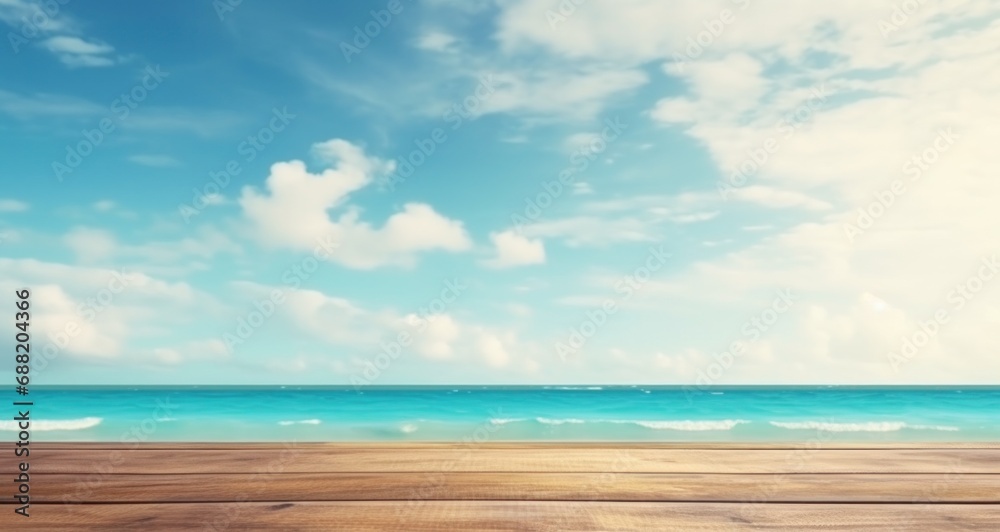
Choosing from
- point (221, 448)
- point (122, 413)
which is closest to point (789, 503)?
point (221, 448)

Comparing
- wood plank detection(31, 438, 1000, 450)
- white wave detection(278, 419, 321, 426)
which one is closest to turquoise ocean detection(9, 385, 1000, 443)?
white wave detection(278, 419, 321, 426)

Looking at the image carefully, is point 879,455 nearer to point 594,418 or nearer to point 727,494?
point 727,494

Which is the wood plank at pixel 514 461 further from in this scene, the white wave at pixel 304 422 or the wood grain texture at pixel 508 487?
the white wave at pixel 304 422

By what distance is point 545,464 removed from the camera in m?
2.00

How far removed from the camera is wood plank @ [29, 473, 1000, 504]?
1.57 m

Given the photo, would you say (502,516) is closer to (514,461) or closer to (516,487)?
(516,487)

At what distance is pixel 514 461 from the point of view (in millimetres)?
2045

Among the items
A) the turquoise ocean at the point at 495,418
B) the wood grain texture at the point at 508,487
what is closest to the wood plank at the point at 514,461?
the wood grain texture at the point at 508,487

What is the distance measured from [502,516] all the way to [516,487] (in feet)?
0.90

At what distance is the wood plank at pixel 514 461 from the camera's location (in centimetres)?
192

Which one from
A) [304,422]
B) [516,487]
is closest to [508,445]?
[516,487]

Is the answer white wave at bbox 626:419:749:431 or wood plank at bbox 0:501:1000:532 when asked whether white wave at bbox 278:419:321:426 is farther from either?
wood plank at bbox 0:501:1000:532

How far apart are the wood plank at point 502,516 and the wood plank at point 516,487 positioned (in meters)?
0.06

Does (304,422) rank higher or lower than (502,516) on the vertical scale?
higher
